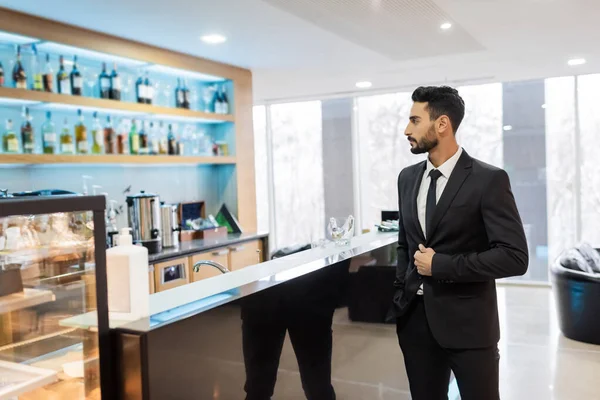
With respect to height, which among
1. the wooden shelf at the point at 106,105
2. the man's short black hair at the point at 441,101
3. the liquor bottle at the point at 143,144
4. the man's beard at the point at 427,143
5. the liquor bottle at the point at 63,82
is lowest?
the man's beard at the point at 427,143

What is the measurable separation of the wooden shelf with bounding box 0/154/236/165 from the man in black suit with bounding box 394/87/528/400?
8.65 feet

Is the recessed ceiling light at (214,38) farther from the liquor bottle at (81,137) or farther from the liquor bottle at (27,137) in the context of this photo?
the liquor bottle at (27,137)

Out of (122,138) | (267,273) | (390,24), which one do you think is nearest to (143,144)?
(122,138)

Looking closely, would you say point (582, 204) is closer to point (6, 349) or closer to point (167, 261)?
point (167, 261)

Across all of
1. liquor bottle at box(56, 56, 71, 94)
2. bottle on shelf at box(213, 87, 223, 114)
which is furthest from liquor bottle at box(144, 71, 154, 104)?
bottle on shelf at box(213, 87, 223, 114)

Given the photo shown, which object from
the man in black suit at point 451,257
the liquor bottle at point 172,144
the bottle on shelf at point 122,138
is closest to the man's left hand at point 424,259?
the man in black suit at point 451,257

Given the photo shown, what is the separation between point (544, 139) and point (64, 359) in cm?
687

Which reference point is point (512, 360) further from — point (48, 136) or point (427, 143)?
point (48, 136)

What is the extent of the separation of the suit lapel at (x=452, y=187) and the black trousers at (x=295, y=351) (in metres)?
0.63

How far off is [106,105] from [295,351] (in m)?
2.92

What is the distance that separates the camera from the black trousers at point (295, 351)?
1.82 m

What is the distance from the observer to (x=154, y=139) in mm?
4984

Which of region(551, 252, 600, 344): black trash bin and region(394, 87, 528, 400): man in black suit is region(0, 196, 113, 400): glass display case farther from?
region(551, 252, 600, 344): black trash bin

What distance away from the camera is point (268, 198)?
8.54 m
